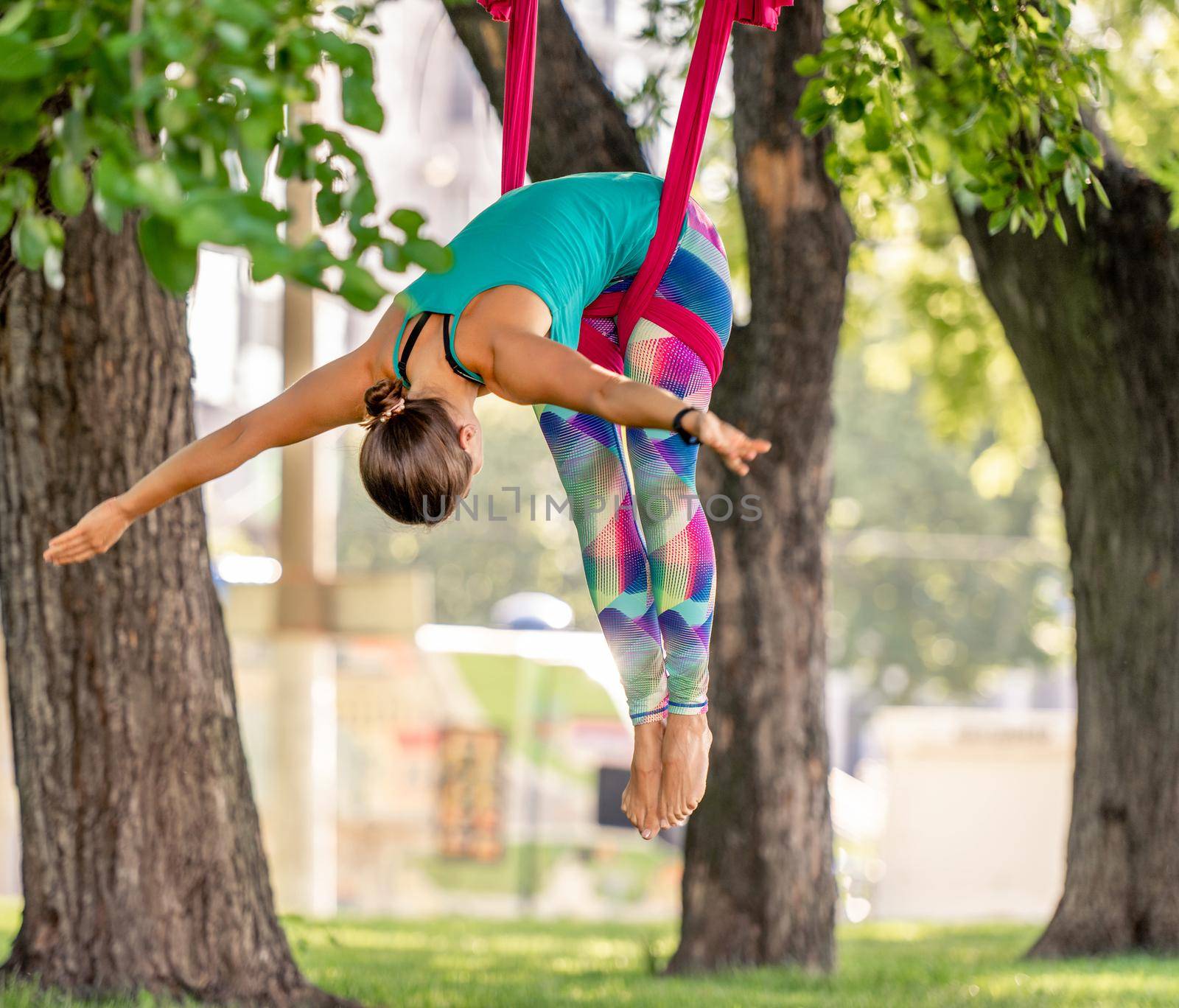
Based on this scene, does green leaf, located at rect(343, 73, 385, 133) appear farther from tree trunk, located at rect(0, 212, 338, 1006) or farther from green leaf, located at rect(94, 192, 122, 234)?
tree trunk, located at rect(0, 212, 338, 1006)

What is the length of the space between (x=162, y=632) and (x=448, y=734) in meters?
12.5

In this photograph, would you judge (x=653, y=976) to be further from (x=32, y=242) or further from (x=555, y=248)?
(x=32, y=242)

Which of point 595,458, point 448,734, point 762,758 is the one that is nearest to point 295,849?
point 448,734

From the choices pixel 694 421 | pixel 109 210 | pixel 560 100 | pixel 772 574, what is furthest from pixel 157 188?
pixel 772 574

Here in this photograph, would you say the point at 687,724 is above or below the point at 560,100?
below

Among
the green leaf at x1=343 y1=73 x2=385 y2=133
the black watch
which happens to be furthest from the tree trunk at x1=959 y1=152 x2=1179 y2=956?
the green leaf at x1=343 y1=73 x2=385 y2=133

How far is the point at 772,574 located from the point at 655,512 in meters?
2.30

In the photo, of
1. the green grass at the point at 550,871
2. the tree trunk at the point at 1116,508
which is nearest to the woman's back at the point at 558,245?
the tree trunk at the point at 1116,508

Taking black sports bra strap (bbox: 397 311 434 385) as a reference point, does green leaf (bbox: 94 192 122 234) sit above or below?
below

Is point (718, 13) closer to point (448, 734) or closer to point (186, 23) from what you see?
point (186, 23)

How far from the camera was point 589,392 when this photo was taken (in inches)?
→ 99.5

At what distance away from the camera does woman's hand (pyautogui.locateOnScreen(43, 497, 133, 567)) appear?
3137 mm

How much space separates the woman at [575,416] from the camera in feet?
9.40

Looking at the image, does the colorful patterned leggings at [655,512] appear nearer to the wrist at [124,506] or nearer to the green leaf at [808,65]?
the green leaf at [808,65]
